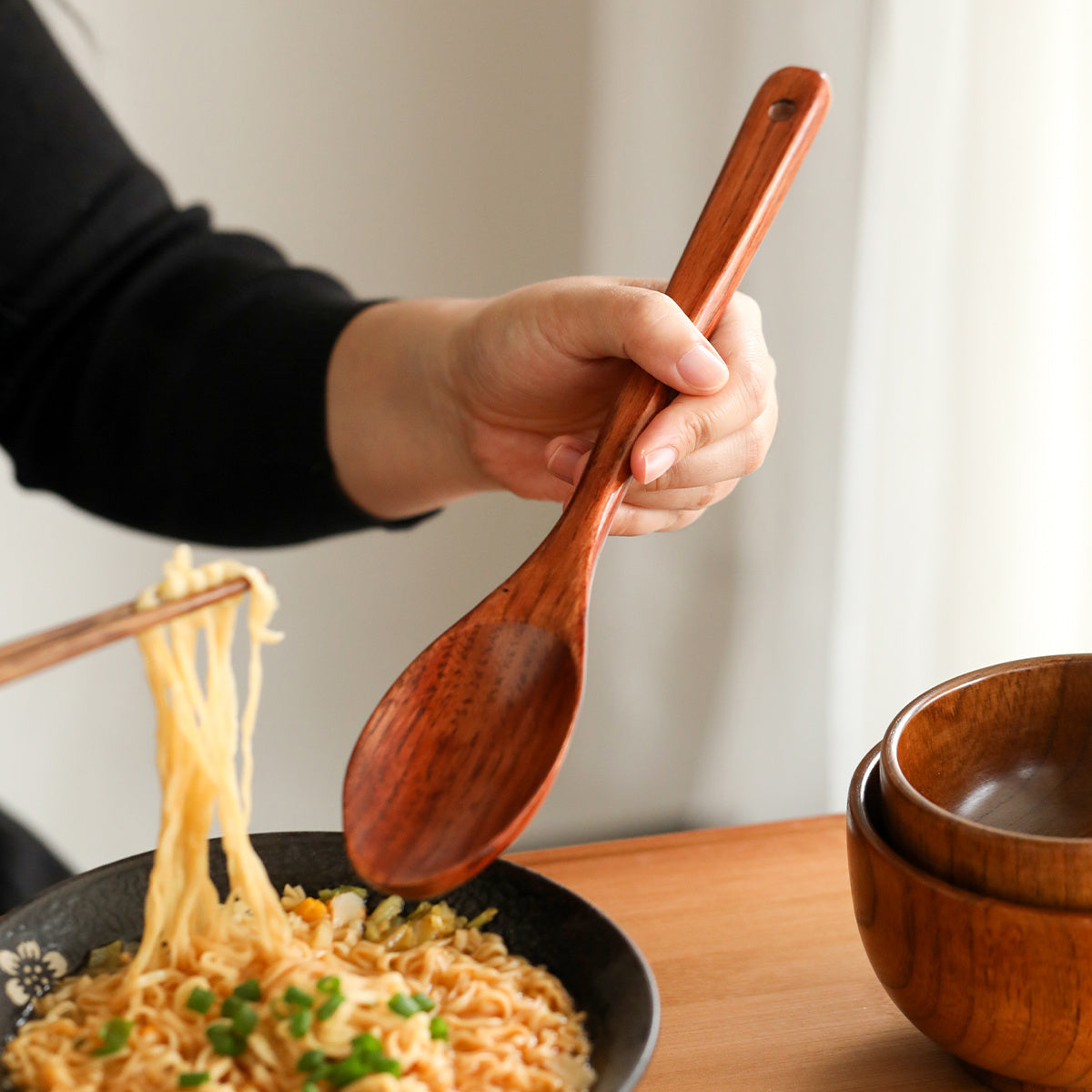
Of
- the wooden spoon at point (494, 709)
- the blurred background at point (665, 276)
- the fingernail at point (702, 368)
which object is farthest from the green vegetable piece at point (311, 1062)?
the blurred background at point (665, 276)

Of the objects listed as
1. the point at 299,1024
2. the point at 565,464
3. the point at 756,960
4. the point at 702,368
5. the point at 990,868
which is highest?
the point at 702,368

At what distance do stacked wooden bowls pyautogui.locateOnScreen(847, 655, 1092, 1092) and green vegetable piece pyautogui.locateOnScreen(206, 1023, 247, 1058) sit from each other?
14.6 inches

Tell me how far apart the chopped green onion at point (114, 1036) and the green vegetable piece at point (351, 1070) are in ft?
0.43

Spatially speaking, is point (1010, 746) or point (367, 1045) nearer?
point (367, 1045)

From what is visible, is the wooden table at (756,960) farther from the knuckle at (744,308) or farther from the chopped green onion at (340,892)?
the knuckle at (744,308)

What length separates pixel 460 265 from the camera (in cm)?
168

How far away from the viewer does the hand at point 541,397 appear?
2.76ft

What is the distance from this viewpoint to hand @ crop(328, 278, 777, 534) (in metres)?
0.84

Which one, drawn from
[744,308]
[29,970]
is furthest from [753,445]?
[29,970]

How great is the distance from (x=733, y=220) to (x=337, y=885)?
0.55 metres

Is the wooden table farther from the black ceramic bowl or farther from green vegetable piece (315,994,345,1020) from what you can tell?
green vegetable piece (315,994,345,1020)

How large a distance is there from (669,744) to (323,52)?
1.13 m

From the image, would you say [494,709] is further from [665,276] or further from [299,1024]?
[665,276]

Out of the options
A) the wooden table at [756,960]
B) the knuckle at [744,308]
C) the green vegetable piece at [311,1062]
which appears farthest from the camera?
the knuckle at [744,308]
